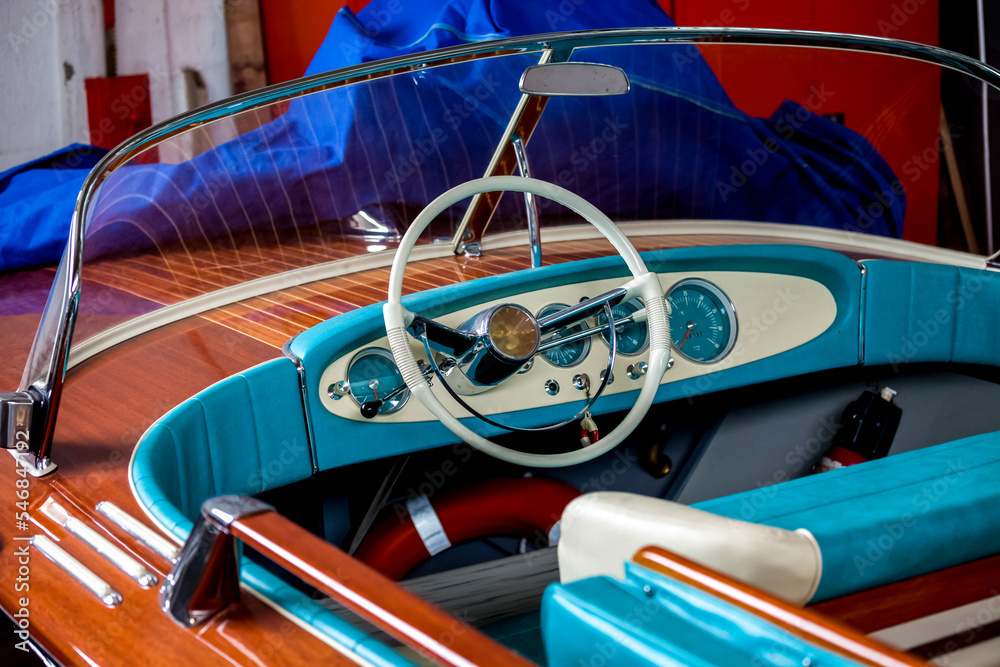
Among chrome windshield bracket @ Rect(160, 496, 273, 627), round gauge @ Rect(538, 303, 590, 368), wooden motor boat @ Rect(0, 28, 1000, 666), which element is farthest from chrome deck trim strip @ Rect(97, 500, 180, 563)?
round gauge @ Rect(538, 303, 590, 368)

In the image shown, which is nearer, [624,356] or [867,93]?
[624,356]

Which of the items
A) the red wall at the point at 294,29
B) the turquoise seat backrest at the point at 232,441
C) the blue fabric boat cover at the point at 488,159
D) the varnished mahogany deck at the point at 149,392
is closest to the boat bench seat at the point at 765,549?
the varnished mahogany deck at the point at 149,392

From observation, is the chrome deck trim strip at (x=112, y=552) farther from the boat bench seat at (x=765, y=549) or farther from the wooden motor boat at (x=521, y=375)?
the boat bench seat at (x=765, y=549)

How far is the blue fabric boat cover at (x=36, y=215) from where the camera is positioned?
2850 mm

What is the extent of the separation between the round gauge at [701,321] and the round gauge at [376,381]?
25.5 inches

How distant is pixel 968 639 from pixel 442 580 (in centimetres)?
100

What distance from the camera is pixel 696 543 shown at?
682 millimetres

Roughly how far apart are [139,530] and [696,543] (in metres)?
0.64

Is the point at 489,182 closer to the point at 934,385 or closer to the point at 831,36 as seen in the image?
the point at 831,36

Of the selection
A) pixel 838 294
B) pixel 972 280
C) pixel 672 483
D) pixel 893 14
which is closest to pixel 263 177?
pixel 672 483

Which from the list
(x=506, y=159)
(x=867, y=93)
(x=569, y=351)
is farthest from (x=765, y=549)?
(x=867, y=93)

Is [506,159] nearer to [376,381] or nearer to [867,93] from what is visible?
Result: [376,381]

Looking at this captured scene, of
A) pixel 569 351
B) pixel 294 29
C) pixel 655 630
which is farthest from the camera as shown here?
pixel 294 29

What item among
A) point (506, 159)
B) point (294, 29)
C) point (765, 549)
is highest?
point (294, 29)
